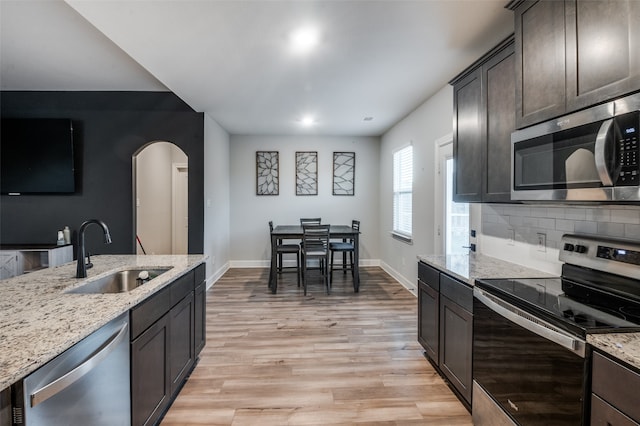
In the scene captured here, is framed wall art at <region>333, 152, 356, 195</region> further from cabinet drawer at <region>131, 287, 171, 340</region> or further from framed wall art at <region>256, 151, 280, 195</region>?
cabinet drawer at <region>131, 287, 171, 340</region>

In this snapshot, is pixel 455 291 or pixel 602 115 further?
pixel 455 291

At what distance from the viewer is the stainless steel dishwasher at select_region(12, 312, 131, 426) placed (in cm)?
86

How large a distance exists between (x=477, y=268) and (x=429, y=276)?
14.7 inches

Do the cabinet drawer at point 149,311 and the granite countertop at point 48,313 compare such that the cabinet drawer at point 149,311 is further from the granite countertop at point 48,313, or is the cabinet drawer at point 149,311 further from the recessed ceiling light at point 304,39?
the recessed ceiling light at point 304,39

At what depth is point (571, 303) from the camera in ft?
4.29

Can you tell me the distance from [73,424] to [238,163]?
5.20 metres

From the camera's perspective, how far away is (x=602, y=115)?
1.20 m

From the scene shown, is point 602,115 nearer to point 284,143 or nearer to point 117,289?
point 117,289

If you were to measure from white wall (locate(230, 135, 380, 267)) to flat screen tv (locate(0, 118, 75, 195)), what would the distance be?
2.58 m

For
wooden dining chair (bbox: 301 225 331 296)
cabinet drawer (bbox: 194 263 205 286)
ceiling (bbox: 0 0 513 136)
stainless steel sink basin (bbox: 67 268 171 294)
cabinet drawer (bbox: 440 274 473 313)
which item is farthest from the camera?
wooden dining chair (bbox: 301 225 331 296)

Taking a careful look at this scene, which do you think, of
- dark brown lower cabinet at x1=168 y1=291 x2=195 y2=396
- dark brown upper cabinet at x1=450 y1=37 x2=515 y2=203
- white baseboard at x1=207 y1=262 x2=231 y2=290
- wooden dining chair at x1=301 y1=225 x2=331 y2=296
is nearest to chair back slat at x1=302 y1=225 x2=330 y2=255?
wooden dining chair at x1=301 y1=225 x2=331 y2=296

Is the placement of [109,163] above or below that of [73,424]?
above

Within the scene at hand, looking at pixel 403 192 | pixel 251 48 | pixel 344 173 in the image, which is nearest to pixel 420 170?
pixel 403 192

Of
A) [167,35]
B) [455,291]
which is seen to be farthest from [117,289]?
[455,291]
